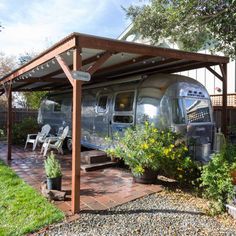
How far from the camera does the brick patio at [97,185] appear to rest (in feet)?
15.9

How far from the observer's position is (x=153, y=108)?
6980 millimetres

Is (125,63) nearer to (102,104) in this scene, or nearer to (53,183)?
(102,104)

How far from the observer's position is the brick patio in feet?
15.9

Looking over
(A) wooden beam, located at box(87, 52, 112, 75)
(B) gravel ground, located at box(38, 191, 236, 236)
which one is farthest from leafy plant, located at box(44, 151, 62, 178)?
(A) wooden beam, located at box(87, 52, 112, 75)

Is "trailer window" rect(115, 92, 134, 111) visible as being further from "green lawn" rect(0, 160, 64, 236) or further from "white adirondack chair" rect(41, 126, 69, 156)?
"green lawn" rect(0, 160, 64, 236)

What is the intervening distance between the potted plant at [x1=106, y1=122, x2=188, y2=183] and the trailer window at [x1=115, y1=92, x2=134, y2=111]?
170 centimetres

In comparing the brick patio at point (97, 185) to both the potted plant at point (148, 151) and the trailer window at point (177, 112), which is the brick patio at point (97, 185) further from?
the trailer window at point (177, 112)

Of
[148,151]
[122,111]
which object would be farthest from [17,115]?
[148,151]

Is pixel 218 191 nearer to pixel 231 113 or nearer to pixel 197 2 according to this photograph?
pixel 197 2

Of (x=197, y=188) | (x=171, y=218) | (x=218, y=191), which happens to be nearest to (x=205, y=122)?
(x=197, y=188)

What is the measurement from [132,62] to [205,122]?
8.45ft

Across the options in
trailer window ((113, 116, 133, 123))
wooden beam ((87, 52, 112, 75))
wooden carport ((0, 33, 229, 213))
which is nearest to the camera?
wooden carport ((0, 33, 229, 213))

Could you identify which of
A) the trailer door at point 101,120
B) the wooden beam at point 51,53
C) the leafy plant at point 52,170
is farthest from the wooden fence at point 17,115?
the leafy plant at point 52,170

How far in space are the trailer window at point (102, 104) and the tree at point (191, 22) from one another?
3474mm
